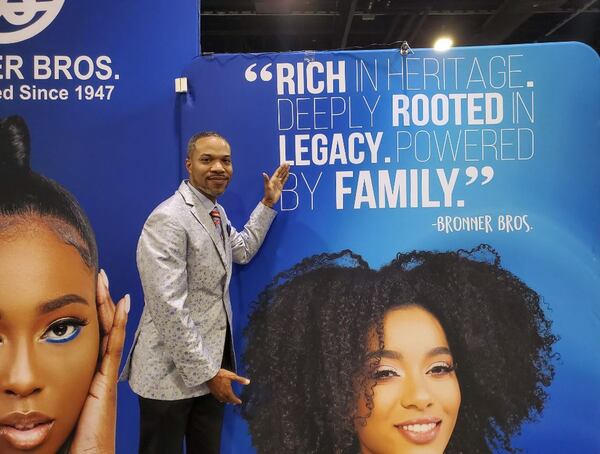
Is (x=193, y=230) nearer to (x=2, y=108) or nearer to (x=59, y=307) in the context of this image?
(x=59, y=307)

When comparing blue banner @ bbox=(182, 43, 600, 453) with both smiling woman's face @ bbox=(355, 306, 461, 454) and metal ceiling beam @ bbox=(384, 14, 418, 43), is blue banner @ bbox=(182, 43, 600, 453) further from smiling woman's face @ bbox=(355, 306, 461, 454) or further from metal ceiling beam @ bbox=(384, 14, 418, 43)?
metal ceiling beam @ bbox=(384, 14, 418, 43)

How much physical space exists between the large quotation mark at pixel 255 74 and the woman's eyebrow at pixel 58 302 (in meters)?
1.23

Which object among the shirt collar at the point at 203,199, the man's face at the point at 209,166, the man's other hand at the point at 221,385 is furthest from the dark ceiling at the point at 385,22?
the man's other hand at the point at 221,385

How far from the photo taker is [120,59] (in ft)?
8.00

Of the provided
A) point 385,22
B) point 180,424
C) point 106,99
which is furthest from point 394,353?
point 385,22

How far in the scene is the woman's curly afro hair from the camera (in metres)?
2.36

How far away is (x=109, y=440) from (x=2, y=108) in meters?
1.57

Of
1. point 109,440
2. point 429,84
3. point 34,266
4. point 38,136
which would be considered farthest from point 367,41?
point 109,440

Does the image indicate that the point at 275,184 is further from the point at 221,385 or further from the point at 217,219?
the point at 221,385

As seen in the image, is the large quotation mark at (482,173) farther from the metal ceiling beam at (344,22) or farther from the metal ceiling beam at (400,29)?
the metal ceiling beam at (400,29)

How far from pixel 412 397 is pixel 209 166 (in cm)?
131

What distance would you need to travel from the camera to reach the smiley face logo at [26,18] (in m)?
2.44

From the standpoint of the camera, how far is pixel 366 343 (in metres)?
2.38

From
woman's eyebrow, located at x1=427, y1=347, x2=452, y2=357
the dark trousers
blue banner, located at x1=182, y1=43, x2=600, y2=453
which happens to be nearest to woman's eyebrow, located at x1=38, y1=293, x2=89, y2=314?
the dark trousers
